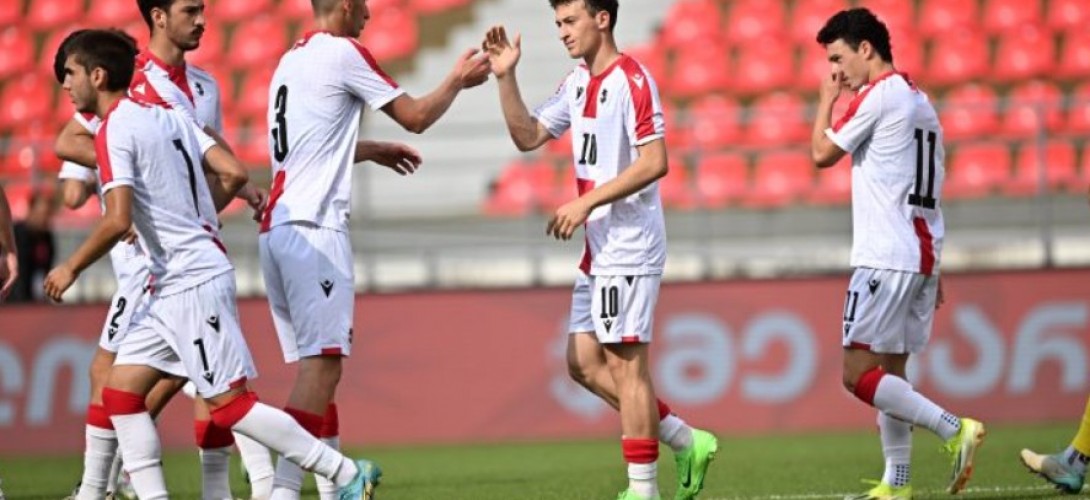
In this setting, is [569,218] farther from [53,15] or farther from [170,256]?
[53,15]

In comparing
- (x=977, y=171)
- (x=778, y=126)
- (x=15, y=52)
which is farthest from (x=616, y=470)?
(x=15, y=52)

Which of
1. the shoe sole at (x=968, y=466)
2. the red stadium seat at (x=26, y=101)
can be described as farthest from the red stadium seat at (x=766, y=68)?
the shoe sole at (x=968, y=466)

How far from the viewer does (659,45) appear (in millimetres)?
20281

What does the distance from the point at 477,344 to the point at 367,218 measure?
184cm

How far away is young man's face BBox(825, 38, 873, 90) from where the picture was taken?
847 centimetres

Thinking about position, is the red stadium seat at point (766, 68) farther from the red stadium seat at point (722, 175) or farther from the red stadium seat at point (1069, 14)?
the red stadium seat at point (1069, 14)

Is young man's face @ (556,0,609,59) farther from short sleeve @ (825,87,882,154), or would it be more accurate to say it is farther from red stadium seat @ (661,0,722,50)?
red stadium seat @ (661,0,722,50)

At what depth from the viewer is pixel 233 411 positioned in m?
6.95

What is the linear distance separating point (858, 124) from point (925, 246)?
2.14 feet

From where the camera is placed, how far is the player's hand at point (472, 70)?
24.6 ft

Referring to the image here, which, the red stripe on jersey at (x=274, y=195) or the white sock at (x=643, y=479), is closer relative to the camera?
the red stripe on jersey at (x=274, y=195)

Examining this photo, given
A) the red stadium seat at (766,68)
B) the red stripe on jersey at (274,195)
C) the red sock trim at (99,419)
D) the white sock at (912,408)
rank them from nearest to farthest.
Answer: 1. the red stripe on jersey at (274,195)
2. the red sock trim at (99,419)
3. the white sock at (912,408)
4. the red stadium seat at (766,68)

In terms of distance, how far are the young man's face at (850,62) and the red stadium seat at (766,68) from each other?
10.9 meters

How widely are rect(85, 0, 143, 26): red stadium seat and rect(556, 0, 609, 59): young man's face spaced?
1469 cm
